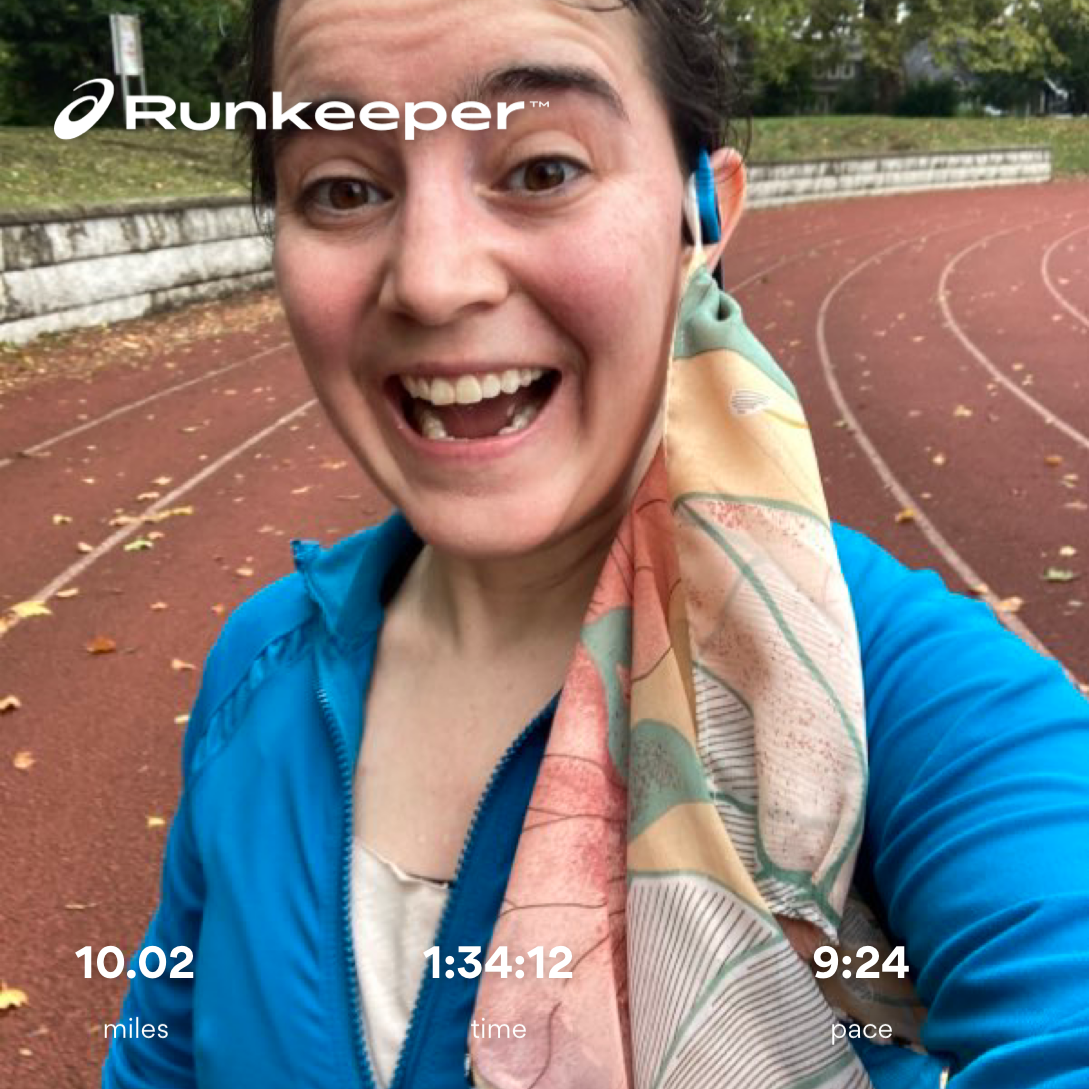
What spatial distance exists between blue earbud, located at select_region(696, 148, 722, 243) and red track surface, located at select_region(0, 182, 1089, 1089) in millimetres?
2750

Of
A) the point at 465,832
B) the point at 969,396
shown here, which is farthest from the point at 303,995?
the point at 969,396

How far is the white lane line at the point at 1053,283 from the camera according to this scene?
40.2 ft

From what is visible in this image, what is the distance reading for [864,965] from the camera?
0.92 meters

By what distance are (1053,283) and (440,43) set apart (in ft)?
48.9

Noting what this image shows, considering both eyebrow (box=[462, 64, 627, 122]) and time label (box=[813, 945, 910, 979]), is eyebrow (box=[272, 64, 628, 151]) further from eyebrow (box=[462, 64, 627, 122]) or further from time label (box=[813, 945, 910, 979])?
time label (box=[813, 945, 910, 979])

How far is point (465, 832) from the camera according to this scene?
121cm

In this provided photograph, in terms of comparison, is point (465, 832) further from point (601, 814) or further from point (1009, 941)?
point (1009, 941)

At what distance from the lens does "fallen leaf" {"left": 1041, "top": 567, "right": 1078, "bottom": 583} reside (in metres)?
5.51

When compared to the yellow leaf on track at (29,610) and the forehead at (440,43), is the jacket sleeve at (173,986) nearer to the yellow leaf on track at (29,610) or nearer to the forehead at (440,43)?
the forehead at (440,43)

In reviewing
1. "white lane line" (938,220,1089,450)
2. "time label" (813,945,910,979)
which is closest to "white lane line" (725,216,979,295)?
"white lane line" (938,220,1089,450)

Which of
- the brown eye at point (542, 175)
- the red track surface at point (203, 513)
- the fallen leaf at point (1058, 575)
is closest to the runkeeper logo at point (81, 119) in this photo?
the red track surface at point (203, 513)

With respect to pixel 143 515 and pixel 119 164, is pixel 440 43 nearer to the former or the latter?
pixel 143 515

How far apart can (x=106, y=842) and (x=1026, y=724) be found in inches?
139

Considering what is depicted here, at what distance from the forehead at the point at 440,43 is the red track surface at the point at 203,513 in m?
2.78
